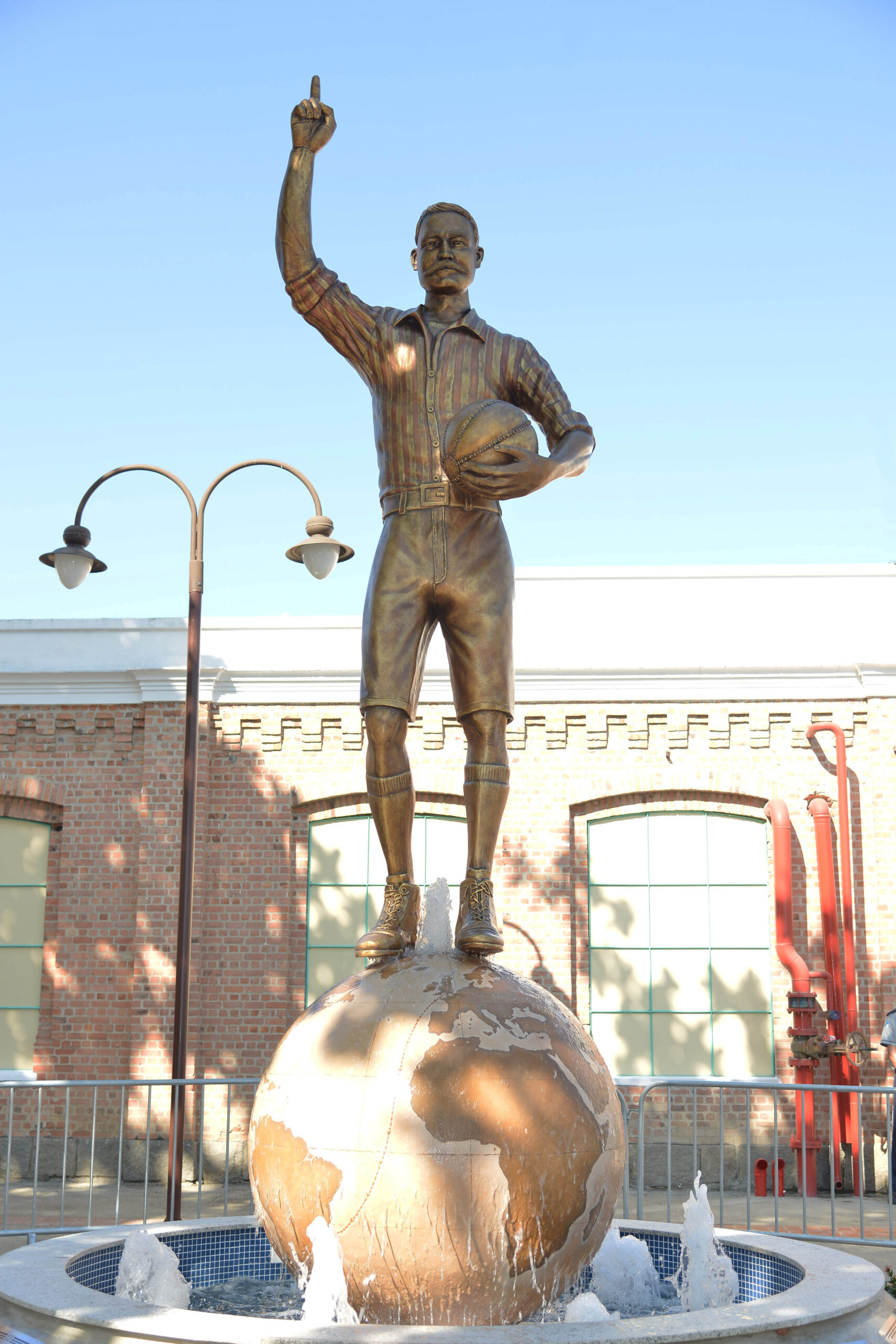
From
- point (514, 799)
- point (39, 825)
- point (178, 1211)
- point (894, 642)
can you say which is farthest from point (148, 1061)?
point (894, 642)

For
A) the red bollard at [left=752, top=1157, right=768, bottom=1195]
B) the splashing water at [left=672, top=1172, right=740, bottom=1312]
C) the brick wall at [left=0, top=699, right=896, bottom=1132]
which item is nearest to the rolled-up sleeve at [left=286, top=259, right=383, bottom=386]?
the splashing water at [left=672, top=1172, right=740, bottom=1312]

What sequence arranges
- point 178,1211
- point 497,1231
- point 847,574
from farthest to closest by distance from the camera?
point 847,574 → point 178,1211 → point 497,1231

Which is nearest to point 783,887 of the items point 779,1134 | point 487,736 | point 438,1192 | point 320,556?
point 779,1134

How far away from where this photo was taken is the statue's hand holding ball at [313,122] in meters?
4.79

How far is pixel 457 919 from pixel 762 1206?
750 centimetres

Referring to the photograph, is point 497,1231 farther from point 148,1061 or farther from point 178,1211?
point 148,1061

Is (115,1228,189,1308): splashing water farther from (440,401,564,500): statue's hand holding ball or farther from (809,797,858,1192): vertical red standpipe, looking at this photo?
(809,797,858,1192): vertical red standpipe

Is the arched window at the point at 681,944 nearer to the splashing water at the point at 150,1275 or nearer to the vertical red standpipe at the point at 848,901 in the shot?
the vertical red standpipe at the point at 848,901

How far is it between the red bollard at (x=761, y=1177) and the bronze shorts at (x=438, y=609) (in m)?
8.45

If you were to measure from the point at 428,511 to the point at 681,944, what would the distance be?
8807mm

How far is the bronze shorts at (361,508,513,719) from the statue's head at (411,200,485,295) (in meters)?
0.93

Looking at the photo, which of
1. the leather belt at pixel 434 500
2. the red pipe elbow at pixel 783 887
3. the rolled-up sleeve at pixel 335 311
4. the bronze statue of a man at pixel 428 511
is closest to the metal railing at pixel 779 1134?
the red pipe elbow at pixel 783 887

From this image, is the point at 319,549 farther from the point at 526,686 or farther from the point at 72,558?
the point at 526,686

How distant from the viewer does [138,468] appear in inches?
408
